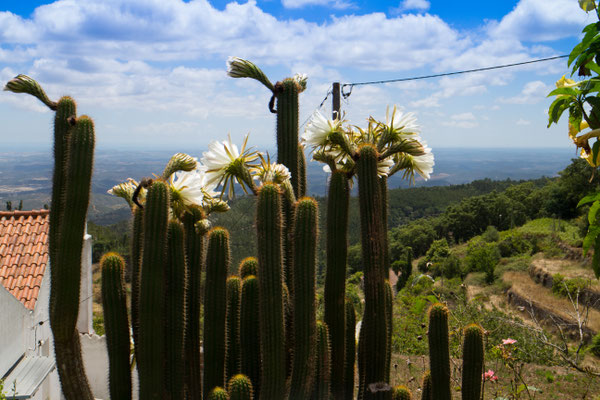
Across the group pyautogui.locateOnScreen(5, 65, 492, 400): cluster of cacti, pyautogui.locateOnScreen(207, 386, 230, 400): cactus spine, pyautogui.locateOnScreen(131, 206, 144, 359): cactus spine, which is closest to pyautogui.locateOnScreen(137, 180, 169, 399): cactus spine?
pyautogui.locateOnScreen(5, 65, 492, 400): cluster of cacti

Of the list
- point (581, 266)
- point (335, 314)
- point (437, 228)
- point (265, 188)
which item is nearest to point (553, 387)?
point (335, 314)

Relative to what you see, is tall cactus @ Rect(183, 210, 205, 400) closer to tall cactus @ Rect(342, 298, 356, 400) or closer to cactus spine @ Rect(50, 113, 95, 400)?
cactus spine @ Rect(50, 113, 95, 400)

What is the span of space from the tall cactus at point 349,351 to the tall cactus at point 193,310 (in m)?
1.01

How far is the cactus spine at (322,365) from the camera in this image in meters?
3.00

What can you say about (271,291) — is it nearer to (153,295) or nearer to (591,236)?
(153,295)

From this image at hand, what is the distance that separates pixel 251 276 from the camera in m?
3.17

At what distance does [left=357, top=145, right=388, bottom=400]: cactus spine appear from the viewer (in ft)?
9.53

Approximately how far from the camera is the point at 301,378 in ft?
9.29

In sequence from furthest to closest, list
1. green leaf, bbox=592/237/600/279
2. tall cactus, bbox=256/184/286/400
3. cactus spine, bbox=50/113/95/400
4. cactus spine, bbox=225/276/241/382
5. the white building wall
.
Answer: the white building wall
cactus spine, bbox=225/276/241/382
cactus spine, bbox=50/113/95/400
tall cactus, bbox=256/184/286/400
green leaf, bbox=592/237/600/279

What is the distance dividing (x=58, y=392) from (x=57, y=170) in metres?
6.67

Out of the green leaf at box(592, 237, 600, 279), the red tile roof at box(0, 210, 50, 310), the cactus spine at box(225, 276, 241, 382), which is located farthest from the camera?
the red tile roof at box(0, 210, 50, 310)

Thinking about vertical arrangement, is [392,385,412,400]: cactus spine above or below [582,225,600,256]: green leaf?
below

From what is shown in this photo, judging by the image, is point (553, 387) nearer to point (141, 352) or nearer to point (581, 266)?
point (141, 352)

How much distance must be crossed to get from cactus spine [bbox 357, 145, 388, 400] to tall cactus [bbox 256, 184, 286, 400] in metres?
0.54
